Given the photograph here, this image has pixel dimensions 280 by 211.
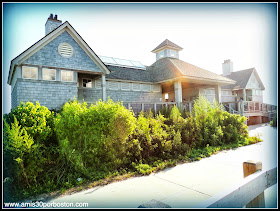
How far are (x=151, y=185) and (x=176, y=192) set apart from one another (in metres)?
0.68

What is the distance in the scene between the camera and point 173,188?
420 centimetres

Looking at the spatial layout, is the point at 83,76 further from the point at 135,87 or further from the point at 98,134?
the point at 98,134

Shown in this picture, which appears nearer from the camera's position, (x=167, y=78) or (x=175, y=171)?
(x=175, y=171)

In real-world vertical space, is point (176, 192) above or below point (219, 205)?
below

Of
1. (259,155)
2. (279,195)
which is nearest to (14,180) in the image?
(279,195)

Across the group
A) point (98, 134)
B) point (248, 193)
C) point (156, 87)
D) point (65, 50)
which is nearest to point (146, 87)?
point (156, 87)

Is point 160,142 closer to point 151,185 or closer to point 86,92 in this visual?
point 151,185

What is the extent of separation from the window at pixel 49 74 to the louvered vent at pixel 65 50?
4.17 feet

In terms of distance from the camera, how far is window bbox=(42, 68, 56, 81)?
11318mm

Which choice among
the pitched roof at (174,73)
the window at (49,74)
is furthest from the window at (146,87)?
the window at (49,74)

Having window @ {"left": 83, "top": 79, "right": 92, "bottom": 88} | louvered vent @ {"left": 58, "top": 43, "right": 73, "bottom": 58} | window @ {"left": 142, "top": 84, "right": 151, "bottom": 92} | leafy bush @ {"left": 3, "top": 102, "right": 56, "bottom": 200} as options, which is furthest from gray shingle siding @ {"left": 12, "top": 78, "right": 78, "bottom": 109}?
window @ {"left": 142, "top": 84, "right": 151, "bottom": 92}

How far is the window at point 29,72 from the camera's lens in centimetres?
1069

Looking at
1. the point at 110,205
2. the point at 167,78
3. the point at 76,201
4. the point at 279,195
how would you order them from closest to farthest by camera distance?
1. the point at 279,195
2. the point at 110,205
3. the point at 76,201
4. the point at 167,78

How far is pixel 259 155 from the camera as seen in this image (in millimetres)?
7035
